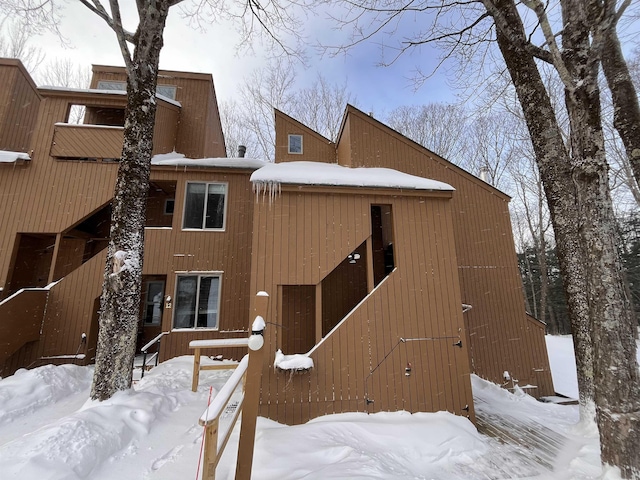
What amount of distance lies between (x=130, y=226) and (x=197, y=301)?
3.70 meters

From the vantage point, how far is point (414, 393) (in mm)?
4516

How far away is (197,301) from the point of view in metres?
7.11

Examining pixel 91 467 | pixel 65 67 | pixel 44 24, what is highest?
pixel 65 67

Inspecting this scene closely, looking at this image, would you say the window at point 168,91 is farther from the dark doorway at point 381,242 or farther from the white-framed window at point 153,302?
the dark doorway at point 381,242

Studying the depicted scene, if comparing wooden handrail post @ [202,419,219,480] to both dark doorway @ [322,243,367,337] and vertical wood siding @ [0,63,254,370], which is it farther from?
vertical wood siding @ [0,63,254,370]

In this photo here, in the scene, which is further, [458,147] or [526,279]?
[526,279]

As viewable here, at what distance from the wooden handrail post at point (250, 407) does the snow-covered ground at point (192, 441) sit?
309 mm

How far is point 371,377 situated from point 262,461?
7.05ft

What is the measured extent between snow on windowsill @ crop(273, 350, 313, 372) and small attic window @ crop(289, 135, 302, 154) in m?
6.05

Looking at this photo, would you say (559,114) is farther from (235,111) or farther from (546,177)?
(235,111)

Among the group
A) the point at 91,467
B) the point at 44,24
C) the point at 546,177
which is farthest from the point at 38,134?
the point at 546,177

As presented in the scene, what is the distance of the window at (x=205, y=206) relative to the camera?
7535mm

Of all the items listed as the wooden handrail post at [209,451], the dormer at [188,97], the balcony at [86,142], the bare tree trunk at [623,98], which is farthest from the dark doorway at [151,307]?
the bare tree trunk at [623,98]

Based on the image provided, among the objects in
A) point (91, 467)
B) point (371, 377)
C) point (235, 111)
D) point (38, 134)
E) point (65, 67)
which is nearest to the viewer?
point (91, 467)
